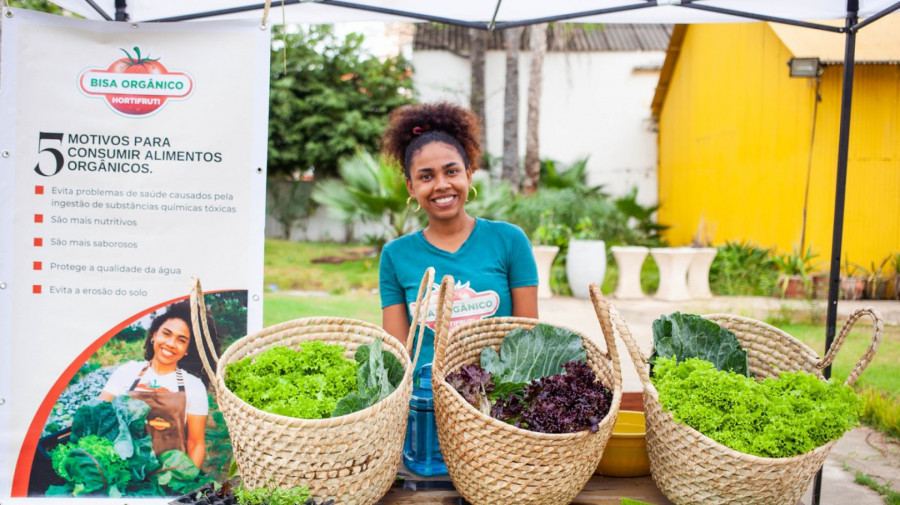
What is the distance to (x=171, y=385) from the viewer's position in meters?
2.42

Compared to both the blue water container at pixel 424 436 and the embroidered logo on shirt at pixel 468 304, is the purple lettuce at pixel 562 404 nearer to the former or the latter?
the blue water container at pixel 424 436

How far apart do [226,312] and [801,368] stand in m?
2.01

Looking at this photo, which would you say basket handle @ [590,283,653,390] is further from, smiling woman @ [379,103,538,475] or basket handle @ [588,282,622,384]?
smiling woman @ [379,103,538,475]

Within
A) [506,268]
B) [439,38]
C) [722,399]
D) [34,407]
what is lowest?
[34,407]

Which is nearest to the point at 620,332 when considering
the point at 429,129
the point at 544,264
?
the point at 429,129

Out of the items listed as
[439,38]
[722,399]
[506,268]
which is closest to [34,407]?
[506,268]

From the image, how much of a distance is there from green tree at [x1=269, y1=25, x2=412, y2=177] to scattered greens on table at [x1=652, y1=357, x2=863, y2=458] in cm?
1598

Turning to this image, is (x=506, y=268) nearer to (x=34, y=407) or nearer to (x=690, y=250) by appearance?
(x=34, y=407)

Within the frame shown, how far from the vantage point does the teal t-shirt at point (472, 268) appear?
2.64 metres

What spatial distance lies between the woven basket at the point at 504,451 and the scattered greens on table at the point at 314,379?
0.17 meters

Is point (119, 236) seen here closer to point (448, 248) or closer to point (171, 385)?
point (171, 385)

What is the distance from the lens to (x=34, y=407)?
2.37 meters

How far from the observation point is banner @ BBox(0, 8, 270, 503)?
236cm

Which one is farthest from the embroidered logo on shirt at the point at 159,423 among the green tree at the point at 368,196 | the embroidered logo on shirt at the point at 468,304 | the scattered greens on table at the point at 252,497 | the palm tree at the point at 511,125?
the palm tree at the point at 511,125
